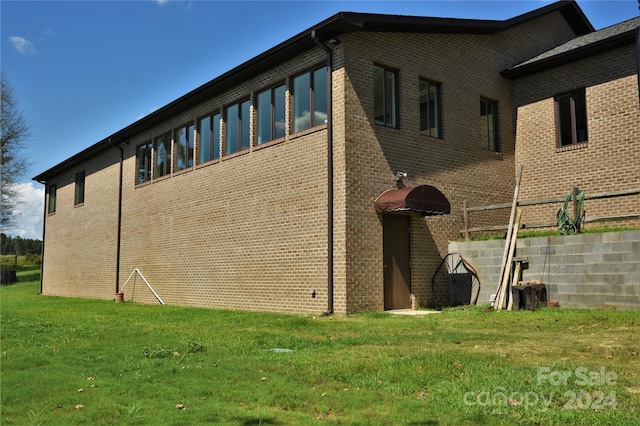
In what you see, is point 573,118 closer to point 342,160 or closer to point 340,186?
point 342,160

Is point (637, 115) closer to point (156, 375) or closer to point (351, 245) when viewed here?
point (351, 245)

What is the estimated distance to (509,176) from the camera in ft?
58.7

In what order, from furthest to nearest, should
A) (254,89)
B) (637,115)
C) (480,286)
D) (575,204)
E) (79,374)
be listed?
(254,89) < (637,115) < (480,286) < (575,204) < (79,374)

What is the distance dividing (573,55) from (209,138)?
38.4 ft

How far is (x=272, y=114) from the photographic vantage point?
52.9ft

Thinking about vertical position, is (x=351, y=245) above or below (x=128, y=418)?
above

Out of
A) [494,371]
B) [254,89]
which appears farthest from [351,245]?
[494,371]

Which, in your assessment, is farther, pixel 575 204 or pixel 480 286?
pixel 480 286

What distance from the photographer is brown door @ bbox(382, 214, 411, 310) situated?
1405cm

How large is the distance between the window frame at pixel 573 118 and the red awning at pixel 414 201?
5043 millimetres

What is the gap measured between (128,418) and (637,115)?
50.3 ft

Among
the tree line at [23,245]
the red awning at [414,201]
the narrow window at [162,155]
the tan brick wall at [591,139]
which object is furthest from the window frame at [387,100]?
the tree line at [23,245]

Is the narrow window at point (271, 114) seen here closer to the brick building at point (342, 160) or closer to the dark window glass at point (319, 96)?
the brick building at point (342, 160)

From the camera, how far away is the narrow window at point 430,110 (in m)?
15.8
